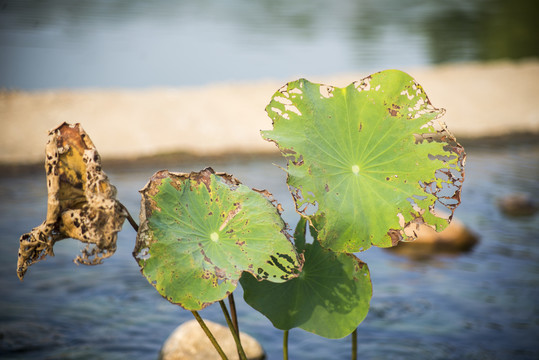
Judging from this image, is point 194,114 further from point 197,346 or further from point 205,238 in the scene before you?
point 205,238

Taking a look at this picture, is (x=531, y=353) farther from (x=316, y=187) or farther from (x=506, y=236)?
(x=316, y=187)

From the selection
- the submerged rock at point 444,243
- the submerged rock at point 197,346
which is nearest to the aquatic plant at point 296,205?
the submerged rock at point 197,346

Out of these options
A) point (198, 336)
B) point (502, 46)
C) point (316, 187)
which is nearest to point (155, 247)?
point (316, 187)

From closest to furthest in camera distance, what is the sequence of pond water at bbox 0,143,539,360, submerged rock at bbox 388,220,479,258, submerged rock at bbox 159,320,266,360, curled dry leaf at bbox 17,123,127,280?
curled dry leaf at bbox 17,123,127,280 < submerged rock at bbox 159,320,266,360 < pond water at bbox 0,143,539,360 < submerged rock at bbox 388,220,479,258

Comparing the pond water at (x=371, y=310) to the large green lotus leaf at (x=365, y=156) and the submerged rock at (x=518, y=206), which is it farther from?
the large green lotus leaf at (x=365, y=156)

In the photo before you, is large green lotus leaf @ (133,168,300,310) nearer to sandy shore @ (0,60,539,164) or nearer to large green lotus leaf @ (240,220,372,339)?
large green lotus leaf @ (240,220,372,339)

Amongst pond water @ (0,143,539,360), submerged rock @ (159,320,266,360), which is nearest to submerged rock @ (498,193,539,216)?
pond water @ (0,143,539,360)
